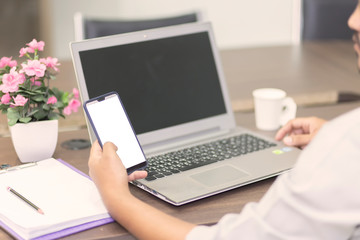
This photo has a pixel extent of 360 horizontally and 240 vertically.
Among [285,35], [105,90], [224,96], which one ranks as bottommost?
[285,35]

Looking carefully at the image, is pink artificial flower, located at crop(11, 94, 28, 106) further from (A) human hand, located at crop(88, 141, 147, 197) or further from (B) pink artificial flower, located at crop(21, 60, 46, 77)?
(A) human hand, located at crop(88, 141, 147, 197)

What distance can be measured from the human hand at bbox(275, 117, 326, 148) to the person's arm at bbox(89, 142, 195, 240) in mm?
424

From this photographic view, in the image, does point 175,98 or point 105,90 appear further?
point 175,98

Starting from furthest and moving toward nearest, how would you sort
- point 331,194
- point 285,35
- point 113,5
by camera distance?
point 285,35, point 113,5, point 331,194

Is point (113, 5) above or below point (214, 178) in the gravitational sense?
above

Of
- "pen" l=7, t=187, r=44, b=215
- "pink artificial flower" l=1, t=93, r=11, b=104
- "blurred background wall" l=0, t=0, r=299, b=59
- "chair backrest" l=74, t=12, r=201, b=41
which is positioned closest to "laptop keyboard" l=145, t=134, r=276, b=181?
"pen" l=7, t=187, r=44, b=215

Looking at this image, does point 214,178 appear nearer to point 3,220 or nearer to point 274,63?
point 3,220

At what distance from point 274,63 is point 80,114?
898 mm

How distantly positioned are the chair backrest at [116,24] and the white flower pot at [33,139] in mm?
772

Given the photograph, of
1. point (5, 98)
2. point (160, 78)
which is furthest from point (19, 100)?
point (160, 78)

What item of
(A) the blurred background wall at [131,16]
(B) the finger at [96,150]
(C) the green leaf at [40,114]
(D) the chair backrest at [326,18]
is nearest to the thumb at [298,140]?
(B) the finger at [96,150]

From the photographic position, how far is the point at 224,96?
4.80 ft

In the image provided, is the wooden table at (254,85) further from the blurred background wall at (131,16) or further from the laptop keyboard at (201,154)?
the blurred background wall at (131,16)

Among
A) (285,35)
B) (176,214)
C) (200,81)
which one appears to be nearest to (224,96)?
(200,81)
